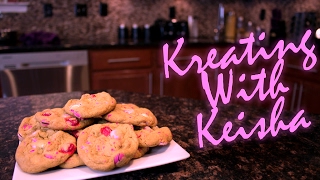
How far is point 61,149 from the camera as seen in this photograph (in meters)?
0.62

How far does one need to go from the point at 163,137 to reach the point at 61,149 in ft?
0.74

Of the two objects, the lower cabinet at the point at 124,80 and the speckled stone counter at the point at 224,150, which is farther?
the lower cabinet at the point at 124,80

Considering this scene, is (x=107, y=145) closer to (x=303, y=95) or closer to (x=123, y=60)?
(x=123, y=60)

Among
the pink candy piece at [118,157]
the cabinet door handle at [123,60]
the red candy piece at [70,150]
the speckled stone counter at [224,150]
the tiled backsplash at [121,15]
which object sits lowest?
the speckled stone counter at [224,150]

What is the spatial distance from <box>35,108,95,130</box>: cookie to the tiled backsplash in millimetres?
2095

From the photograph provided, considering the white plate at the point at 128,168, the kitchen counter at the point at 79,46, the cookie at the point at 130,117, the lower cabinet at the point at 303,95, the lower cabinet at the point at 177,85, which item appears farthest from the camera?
the lower cabinet at the point at 177,85

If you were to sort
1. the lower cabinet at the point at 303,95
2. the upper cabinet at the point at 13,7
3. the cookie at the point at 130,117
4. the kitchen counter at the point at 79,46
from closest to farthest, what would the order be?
the cookie at the point at 130,117 < the kitchen counter at the point at 79,46 < the lower cabinet at the point at 303,95 < the upper cabinet at the point at 13,7

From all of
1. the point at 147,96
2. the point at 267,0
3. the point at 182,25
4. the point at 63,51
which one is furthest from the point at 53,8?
the point at 267,0

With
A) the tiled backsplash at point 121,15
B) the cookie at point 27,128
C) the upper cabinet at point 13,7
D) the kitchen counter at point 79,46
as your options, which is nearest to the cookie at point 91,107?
the cookie at point 27,128

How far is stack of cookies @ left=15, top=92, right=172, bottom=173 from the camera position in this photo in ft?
2.00

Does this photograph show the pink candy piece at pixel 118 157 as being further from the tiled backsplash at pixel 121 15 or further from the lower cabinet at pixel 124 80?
the tiled backsplash at pixel 121 15

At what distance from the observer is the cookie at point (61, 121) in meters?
0.67

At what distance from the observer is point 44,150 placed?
0.63 m

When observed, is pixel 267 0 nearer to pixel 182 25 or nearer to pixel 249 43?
pixel 182 25
